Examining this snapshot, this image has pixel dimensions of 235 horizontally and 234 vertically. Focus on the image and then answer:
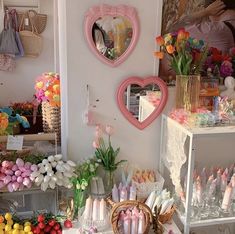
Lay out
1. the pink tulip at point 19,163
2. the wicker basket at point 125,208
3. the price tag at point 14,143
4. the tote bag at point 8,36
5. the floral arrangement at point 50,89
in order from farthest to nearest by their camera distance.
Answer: the tote bag at point 8,36
the floral arrangement at point 50,89
the price tag at point 14,143
the pink tulip at point 19,163
the wicker basket at point 125,208

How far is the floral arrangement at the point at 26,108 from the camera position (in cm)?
187

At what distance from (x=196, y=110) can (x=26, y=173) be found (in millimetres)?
833

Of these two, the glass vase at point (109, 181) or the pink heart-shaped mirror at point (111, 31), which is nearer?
the pink heart-shaped mirror at point (111, 31)

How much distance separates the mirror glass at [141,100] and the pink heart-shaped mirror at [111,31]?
0.16m

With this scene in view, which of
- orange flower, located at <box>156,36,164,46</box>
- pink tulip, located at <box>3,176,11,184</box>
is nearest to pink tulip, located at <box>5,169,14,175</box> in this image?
pink tulip, located at <box>3,176,11,184</box>

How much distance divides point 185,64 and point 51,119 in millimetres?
745

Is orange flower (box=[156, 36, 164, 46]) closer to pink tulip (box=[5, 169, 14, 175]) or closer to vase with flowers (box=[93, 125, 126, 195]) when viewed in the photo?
vase with flowers (box=[93, 125, 126, 195])

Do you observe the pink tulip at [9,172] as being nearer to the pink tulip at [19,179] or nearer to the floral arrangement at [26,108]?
the pink tulip at [19,179]

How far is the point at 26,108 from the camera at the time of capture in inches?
74.5

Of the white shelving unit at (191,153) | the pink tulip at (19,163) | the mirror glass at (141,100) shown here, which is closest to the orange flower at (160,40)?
the mirror glass at (141,100)

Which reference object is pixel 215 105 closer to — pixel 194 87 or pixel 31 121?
pixel 194 87

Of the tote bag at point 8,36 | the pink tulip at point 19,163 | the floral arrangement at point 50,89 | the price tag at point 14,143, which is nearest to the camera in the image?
the pink tulip at point 19,163

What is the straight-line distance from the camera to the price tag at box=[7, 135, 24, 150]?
1.50m

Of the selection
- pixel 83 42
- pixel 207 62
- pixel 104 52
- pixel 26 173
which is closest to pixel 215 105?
pixel 207 62
